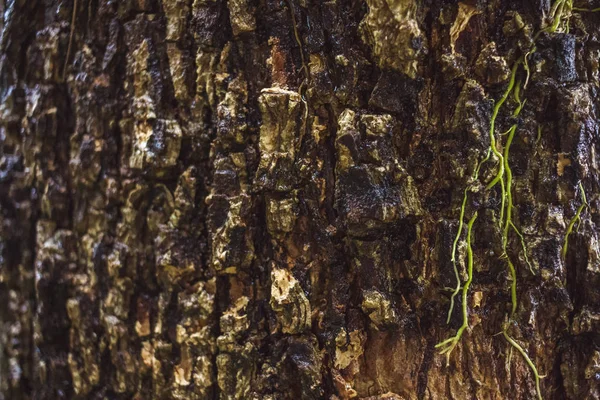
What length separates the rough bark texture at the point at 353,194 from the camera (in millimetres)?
658

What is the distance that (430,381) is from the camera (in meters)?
0.68

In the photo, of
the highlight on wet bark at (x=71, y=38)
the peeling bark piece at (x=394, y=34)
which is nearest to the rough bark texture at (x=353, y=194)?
the peeling bark piece at (x=394, y=34)

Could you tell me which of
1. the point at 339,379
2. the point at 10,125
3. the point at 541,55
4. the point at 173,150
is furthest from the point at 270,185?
the point at 10,125

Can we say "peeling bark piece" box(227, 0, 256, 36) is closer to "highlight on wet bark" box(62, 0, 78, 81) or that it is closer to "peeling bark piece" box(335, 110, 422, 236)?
"peeling bark piece" box(335, 110, 422, 236)

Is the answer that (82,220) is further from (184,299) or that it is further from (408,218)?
(408,218)

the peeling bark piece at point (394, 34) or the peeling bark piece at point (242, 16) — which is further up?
the peeling bark piece at point (242, 16)

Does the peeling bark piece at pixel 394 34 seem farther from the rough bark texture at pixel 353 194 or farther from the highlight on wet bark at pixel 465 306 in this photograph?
the highlight on wet bark at pixel 465 306

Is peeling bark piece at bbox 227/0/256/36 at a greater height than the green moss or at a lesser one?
greater

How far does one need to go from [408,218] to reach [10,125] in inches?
34.3

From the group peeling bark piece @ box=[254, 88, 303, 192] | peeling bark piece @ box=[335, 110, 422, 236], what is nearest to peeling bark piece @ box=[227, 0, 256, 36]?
peeling bark piece @ box=[254, 88, 303, 192]

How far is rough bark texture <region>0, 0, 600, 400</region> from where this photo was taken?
2.16ft

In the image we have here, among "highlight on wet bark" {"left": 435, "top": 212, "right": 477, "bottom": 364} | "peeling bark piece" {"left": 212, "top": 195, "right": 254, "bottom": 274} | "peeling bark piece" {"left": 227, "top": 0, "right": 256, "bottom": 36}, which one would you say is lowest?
"highlight on wet bark" {"left": 435, "top": 212, "right": 477, "bottom": 364}

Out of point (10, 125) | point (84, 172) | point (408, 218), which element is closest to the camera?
point (408, 218)

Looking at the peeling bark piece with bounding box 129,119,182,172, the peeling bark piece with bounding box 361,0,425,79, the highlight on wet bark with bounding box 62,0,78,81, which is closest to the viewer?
the peeling bark piece with bounding box 361,0,425,79
